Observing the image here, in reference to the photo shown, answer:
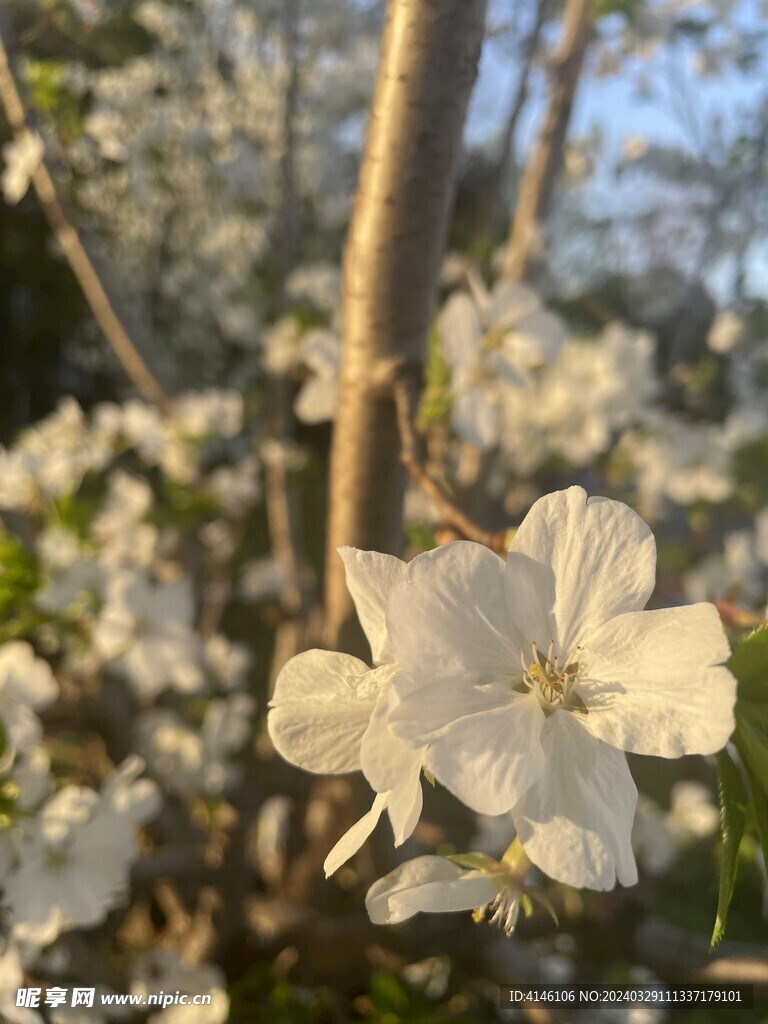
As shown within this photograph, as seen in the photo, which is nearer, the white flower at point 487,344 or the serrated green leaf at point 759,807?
the serrated green leaf at point 759,807

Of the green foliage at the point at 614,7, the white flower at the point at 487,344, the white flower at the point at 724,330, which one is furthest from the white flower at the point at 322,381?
the white flower at the point at 724,330

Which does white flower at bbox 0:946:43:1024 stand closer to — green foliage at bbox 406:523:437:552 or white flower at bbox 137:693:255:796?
green foliage at bbox 406:523:437:552

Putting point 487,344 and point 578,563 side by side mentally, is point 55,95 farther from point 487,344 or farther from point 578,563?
point 578,563

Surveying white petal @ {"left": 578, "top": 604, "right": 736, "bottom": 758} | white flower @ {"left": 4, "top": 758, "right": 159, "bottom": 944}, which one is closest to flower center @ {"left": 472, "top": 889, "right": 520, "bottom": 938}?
white petal @ {"left": 578, "top": 604, "right": 736, "bottom": 758}

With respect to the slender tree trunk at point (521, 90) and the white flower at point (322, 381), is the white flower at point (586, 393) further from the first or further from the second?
the white flower at point (322, 381)

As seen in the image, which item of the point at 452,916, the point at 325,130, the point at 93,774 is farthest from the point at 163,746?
the point at 325,130

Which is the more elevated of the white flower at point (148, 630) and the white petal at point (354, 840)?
the white petal at point (354, 840)

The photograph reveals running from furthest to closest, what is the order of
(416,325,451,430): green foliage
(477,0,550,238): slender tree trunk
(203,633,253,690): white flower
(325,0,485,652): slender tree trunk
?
(203,633,253,690): white flower
(477,0,550,238): slender tree trunk
(416,325,451,430): green foliage
(325,0,485,652): slender tree trunk
